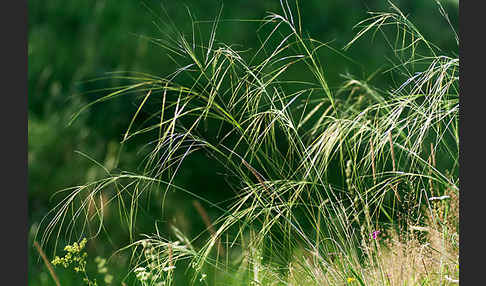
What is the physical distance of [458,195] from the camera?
150 centimetres

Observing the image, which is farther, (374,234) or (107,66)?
(107,66)

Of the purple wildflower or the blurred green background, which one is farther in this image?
the blurred green background

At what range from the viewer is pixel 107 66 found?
109 inches

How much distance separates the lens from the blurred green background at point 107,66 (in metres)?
2.42

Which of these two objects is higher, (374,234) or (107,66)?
(107,66)

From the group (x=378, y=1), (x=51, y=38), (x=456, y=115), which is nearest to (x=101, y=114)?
(x=51, y=38)

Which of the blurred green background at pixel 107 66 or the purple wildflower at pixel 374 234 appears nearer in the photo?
the purple wildflower at pixel 374 234

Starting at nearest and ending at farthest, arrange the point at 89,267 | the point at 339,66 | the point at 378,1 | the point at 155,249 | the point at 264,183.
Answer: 1. the point at 264,183
2. the point at 155,249
3. the point at 89,267
4. the point at 378,1
5. the point at 339,66

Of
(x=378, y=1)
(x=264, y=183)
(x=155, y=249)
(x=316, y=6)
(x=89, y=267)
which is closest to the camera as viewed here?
(x=264, y=183)

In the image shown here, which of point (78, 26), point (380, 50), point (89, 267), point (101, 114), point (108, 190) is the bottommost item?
point (89, 267)

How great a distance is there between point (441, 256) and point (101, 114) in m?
1.81

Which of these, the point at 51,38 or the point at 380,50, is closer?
→ the point at 51,38

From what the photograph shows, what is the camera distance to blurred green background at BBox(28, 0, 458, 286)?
7.95 ft

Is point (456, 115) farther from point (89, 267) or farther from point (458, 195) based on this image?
point (89, 267)
